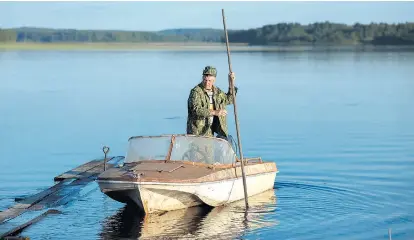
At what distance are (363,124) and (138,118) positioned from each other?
8585 mm

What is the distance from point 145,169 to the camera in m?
16.4

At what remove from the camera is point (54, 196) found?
60.8 feet

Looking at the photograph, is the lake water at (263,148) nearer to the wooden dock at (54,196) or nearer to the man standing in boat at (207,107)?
the wooden dock at (54,196)

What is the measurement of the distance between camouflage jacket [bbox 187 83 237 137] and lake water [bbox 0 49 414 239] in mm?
1585

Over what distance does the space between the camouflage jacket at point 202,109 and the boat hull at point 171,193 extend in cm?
118

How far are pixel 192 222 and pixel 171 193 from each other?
672mm

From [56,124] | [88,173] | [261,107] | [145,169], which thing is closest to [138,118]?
[56,124]

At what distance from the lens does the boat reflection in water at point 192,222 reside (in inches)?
623

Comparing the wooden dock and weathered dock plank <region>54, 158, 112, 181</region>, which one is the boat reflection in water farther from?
weathered dock plank <region>54, 158, 112, 181</region>

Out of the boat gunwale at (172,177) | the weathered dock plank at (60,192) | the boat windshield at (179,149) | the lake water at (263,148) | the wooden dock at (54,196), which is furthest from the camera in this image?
the boat windshield at (179,149)

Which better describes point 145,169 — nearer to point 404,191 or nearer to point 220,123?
point 220,123

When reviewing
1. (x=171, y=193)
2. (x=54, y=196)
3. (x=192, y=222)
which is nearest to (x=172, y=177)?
(x=171, y=193)

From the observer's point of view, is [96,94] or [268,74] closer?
[96,94]

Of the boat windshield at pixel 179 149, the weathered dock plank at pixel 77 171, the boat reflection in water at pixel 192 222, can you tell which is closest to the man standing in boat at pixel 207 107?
the boat windshield at pixel 179 149
